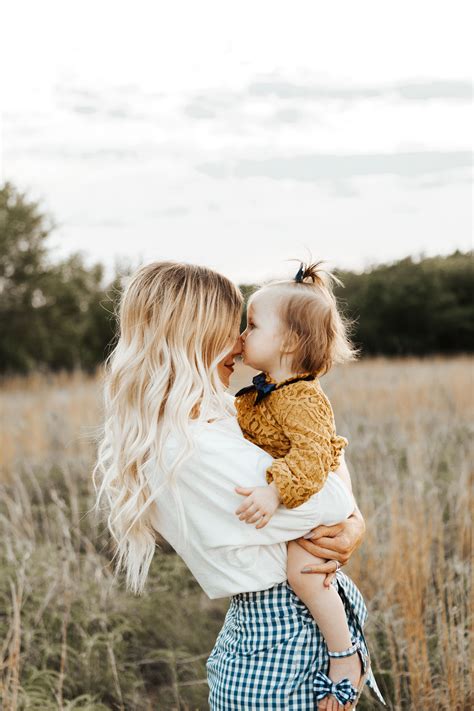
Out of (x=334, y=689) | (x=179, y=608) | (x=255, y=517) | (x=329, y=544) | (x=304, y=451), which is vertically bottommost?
(x=179, y=608)

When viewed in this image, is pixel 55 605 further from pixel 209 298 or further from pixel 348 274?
pixel 348 274

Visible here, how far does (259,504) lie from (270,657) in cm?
35

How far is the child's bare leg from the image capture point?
1.63 m

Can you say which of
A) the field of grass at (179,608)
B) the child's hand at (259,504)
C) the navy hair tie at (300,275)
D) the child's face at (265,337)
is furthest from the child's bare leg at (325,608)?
the field of grass at (179,608)

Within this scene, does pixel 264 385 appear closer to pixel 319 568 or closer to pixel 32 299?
pixel 319 568

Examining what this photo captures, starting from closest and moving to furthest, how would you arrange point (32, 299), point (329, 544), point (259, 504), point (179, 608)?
1. point (259, 504)
2. point (329, 544)
3. point (179, 608)
4. point (32, 299)

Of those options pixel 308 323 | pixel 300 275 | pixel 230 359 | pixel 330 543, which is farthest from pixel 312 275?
pixel 330 543

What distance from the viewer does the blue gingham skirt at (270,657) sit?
5.34 ft

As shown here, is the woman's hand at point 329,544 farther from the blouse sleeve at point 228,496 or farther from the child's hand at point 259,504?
the child's hand at point 259,504

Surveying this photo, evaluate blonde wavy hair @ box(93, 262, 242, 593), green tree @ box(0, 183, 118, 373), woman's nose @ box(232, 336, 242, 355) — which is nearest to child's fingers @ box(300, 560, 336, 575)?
blonde wavy hair @ box(93, 262, 242, 593)

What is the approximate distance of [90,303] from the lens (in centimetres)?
1920

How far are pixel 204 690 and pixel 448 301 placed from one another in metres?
14.5

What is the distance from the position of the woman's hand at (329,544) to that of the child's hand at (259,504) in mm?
138

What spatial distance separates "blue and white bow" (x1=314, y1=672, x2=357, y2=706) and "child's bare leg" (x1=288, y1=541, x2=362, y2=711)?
0.04 ft
